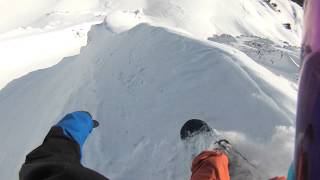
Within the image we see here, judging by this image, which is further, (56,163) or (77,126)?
(77,126)

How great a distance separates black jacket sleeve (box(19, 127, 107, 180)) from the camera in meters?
2.12

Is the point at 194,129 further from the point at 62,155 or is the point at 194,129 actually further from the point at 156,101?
the point at 62,155

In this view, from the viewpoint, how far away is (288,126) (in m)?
3.13

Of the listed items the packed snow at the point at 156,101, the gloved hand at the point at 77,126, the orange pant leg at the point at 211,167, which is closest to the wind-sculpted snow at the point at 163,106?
the packed snow at the point at 156,101

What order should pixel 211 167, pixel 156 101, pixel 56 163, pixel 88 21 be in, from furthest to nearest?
pixel 88 21 → pixel 156 101 → pixel 211 167 → pixel 56 163

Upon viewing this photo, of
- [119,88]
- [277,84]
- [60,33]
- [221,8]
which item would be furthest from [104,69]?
[221,8]

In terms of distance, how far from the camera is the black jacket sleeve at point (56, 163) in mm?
2117

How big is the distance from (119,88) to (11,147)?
158 cm

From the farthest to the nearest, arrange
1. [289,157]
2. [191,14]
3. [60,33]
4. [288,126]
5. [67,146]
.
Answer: [191,14] < [60,33] < [288,126] < [289,157] < [67,146]

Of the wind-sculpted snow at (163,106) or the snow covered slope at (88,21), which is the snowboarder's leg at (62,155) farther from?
the snow covered slope at (88,21)

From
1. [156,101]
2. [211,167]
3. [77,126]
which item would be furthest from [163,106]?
[211,167]

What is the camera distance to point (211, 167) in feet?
8.48

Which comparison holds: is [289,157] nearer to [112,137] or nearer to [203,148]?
[203,148]

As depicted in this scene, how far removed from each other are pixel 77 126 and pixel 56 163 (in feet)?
2.47
